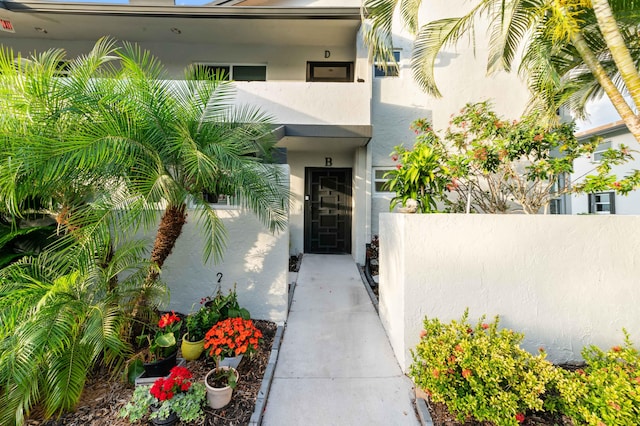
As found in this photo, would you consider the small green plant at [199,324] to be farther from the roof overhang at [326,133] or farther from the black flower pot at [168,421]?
the roof overhang at [326,133]

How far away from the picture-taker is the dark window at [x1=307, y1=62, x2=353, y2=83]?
8.53m

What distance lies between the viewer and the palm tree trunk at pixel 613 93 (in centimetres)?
298

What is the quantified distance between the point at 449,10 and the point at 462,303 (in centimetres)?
895

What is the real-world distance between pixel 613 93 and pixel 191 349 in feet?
20.3

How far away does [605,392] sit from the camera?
7.24 ft

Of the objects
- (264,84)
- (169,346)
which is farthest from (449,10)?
(169,346)

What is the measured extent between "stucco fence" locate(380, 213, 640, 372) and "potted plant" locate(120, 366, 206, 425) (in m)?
2.45

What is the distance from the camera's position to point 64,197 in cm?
321

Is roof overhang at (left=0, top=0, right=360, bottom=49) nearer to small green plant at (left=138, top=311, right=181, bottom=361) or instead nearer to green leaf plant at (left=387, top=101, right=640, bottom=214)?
green leaf plant at (left=387, top=101, right=640, bottom=214)

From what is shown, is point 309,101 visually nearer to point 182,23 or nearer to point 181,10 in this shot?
point 181,10

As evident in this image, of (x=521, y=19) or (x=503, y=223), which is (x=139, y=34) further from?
(x=503, y=223)

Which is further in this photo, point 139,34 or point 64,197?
point 139,34

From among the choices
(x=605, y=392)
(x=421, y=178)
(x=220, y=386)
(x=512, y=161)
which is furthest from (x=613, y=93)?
(x=220, y=386)

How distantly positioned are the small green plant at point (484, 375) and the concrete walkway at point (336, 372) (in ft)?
1.63
